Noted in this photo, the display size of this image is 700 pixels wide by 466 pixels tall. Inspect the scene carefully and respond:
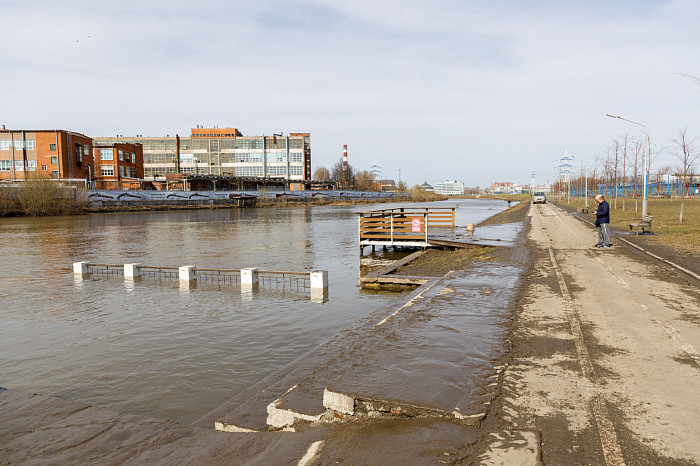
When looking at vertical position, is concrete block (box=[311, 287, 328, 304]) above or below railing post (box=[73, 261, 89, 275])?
below

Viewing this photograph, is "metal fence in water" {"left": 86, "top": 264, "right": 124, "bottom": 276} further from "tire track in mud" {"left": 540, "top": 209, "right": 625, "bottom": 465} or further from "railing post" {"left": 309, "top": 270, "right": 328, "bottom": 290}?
"tire track in mud" {"left": 540, "top": 209, "right": 625, "bottom": 465}

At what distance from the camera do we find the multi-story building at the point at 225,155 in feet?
392

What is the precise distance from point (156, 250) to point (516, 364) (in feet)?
75.3

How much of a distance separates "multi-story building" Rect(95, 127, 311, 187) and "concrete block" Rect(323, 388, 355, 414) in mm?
116456

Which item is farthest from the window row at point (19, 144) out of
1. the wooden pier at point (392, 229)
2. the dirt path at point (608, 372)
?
the dirt path at point (608, 372)

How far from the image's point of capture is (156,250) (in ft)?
81.8

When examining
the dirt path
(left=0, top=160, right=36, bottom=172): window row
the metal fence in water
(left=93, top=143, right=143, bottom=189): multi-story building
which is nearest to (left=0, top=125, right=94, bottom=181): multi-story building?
(left=0, top=160, right=36, bottom=172): window row

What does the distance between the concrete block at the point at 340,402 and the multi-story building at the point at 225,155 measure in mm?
116456

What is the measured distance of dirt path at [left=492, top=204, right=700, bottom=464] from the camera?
400 cm

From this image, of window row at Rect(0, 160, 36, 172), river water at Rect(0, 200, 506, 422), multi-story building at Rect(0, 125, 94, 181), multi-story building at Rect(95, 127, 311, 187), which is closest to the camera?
river water at Rect(0, 200, 506, 422)

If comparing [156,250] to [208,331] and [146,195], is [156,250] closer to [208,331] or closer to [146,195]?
[208,331]

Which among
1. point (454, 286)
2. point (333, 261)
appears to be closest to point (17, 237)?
point (333, 261)

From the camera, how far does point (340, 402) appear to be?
4.83 metres

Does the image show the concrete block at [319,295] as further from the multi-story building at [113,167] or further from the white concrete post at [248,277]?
the multi-story building at [113,167]
